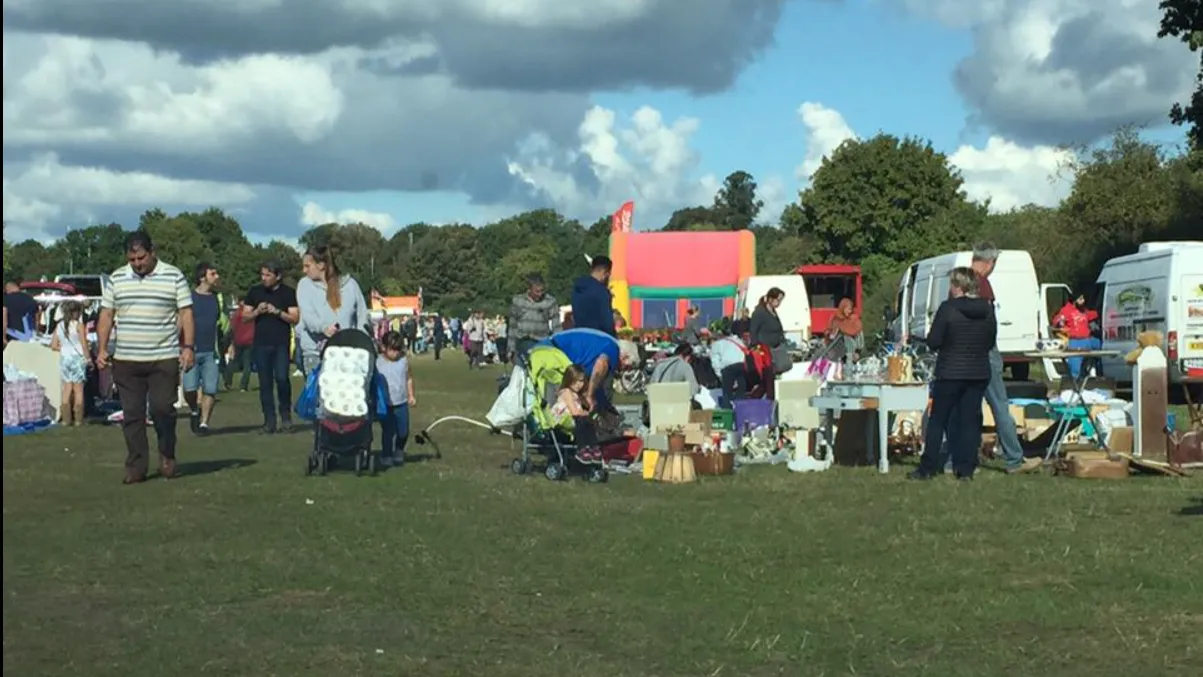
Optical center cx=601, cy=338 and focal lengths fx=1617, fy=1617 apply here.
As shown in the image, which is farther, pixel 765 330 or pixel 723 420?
pixel 765 330

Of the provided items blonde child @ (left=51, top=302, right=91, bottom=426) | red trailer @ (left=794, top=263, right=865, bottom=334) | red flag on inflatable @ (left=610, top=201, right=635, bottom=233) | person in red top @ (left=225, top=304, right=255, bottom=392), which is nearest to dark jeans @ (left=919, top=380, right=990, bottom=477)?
blonde child @ (left=51, top=302, right=91, bottom=426)

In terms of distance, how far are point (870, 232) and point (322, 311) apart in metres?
72.2

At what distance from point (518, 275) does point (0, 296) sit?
156 meters

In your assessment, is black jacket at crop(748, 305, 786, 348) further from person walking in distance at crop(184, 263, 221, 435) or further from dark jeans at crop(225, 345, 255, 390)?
dark jeans at crop(225, 345, 255, 390)

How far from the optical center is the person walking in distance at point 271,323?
18797 millimetres

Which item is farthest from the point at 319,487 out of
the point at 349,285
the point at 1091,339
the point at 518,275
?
the point at 518,275

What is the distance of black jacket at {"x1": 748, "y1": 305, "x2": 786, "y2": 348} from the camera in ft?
75.5

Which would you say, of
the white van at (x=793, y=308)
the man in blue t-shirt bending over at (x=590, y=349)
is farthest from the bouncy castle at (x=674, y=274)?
the man in blue t-shirt bending over at (x=590, y=349)

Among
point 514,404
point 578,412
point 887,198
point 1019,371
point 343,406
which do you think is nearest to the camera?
point 343,406

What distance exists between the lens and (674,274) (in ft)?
129

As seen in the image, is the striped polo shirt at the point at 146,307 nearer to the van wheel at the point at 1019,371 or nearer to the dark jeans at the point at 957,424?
the dark jeans at the point at 957,424

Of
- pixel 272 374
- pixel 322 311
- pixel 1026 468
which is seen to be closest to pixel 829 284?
pixel 272 374

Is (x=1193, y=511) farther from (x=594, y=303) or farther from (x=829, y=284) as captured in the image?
(x=829, y=284)

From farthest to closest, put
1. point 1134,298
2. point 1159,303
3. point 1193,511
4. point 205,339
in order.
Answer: point 1134,298 < point 1159,303 < point 205,339 < point 1193,511
